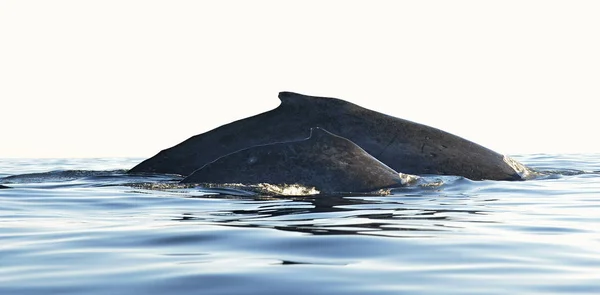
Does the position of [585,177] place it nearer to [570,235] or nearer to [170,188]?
[170,188]

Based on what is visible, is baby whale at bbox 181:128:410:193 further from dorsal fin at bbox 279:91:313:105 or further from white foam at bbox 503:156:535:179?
white foam at bbox 503:156:535:179

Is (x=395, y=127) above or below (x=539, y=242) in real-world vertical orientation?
above

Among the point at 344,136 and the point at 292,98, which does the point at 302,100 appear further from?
the point at 344,136

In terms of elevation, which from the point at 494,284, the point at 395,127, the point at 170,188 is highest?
the point at 395,127

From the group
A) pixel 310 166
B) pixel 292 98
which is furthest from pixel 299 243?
pixel 292 98

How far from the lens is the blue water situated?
454 cm

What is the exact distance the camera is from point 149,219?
25.5 ft

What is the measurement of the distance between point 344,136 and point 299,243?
605 centimetres

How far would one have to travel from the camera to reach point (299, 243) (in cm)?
597

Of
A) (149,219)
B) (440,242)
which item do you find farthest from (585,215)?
(149,219)

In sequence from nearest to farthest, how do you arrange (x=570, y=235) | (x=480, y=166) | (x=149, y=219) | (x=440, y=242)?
(x=440, y=242) → (x=570, y=235) → (x=149, y=219) → (x=480, y=166)

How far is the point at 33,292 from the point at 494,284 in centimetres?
225

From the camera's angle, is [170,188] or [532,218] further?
[170,188]

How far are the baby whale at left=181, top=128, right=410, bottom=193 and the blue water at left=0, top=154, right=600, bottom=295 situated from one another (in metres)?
0.46
